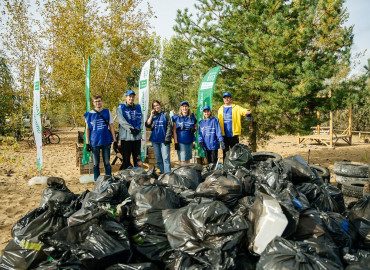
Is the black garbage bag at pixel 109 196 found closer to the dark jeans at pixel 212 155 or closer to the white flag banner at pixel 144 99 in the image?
the dark jeans at pixel 212 155

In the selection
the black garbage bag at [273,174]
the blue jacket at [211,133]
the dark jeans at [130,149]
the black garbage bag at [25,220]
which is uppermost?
the blue jacket at [211,133]

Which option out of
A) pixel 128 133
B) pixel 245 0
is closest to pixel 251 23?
pixel 245 0

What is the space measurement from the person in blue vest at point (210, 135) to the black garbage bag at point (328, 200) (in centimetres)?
215

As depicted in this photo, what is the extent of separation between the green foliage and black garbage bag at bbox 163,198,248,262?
13.9ft

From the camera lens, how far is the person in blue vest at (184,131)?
5184mm

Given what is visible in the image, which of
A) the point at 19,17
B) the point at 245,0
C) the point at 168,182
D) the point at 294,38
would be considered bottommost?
the point at 168,182

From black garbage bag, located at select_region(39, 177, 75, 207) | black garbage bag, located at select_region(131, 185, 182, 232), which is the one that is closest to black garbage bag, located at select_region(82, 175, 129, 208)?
black garbage bag, located at select_region(131, 185, 182, 232)

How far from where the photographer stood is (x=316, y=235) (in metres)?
2.18

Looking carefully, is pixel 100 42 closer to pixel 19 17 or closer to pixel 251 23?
pixel 19 17

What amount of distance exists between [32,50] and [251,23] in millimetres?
10570

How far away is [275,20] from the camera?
220 inches

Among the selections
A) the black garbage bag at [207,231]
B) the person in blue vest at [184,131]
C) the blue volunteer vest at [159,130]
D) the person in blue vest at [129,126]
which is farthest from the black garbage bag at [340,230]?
the person in blue vest at [129,126]

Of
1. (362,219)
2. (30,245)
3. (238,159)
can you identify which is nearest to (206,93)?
(238,159)

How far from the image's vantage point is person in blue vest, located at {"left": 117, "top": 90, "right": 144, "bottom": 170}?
510 centimetres
